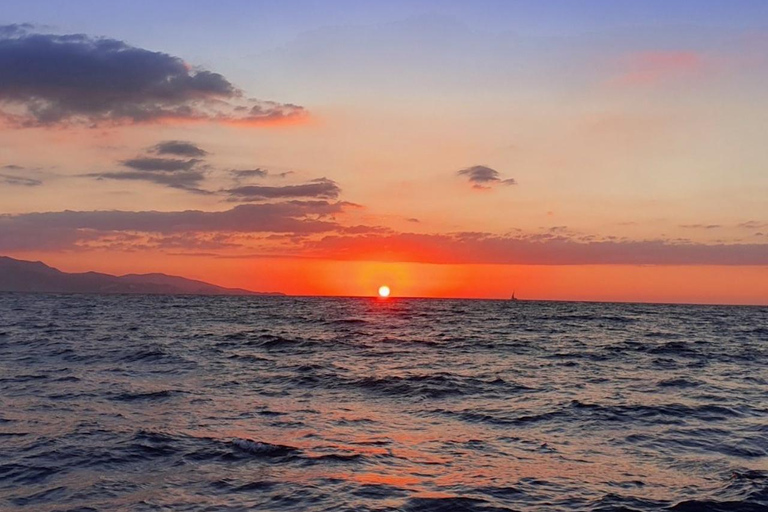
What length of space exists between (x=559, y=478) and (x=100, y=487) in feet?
33.4

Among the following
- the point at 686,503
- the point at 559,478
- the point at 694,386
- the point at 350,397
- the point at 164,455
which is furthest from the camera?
the point at 694,386

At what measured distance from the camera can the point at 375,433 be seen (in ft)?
60.1

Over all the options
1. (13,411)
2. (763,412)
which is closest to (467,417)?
(763,412)

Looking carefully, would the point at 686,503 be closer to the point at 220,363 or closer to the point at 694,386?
the point at 694,386

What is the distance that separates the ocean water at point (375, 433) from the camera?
12867mm

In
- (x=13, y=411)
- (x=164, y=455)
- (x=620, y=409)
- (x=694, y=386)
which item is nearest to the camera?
(x=164, y=455)

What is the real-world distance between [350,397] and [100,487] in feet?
40.1

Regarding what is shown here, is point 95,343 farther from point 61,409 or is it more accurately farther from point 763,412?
point 763,412

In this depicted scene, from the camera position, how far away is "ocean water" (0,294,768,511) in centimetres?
1287

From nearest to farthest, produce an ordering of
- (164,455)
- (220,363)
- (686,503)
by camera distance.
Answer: (686,503), (164,455), (220,363)

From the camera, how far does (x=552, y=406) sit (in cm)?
2284

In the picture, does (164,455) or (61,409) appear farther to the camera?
(61,409)

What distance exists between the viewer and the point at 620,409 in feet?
73.9

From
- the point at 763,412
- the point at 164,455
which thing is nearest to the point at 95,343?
the point at 164,455
